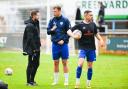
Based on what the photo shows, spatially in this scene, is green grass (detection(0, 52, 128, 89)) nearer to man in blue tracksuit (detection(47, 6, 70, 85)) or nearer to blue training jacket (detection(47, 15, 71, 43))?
man in blue tracksuit (detection(47, 6, 70, 85))

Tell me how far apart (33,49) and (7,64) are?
875 centimetres

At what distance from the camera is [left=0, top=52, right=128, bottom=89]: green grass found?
19.3 metres

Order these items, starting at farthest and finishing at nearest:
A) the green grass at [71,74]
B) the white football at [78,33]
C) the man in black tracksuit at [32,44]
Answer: the green grass at [71,74]
the man in black tracksuit at [32,44]
the white football at [78,33]

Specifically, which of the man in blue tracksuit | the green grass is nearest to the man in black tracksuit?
the man in blue tracksuit

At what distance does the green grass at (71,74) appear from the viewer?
19.3 meters

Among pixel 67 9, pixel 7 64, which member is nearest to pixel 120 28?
pixel 67 9

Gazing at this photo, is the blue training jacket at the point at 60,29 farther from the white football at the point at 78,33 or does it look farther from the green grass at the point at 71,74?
the green grass at the point at 71,74

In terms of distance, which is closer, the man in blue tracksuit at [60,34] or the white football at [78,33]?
the white football at [78,33]

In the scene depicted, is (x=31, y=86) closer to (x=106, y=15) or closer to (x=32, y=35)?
(x=32, y=35)

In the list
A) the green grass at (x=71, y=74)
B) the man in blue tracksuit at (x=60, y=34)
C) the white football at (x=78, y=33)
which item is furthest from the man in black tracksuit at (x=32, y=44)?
the white football at (x=78, y=33)

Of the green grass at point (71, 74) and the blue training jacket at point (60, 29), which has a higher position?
the blue training jacket at point (60, 29)


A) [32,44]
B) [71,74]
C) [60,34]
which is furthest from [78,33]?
[71,74]

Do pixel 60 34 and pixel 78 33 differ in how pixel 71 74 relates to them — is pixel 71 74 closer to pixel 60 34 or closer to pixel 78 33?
pixel 60 34

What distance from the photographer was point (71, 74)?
23.2 meters
